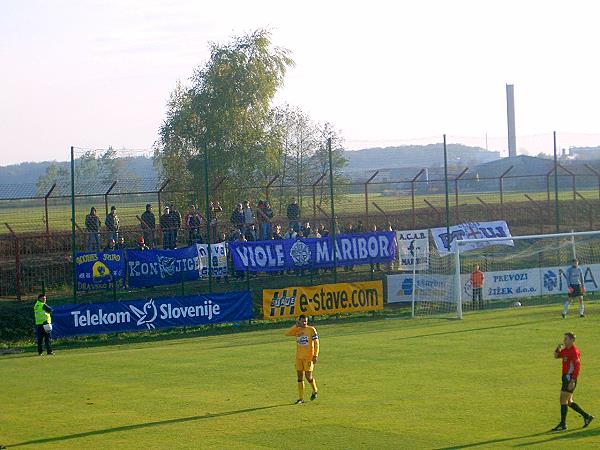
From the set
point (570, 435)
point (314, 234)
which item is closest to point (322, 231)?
point (314, 234)

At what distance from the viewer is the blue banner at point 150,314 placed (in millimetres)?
30969

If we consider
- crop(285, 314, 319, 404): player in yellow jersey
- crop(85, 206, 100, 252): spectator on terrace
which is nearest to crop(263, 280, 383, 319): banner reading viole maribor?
crop(85, 206, 100, 252): spectator on terrace

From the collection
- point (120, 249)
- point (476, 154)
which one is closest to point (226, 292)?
point (120, 249)

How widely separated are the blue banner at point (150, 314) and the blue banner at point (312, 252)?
1605 mm

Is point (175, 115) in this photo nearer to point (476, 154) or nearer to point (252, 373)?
point (476, 154)

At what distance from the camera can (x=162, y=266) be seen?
3328 cm

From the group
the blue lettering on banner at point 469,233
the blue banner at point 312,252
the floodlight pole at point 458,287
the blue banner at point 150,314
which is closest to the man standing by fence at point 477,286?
the floodlight pole at point 458,287

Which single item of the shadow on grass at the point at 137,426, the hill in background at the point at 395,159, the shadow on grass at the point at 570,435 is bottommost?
the shadow on grass at the point at 137,426

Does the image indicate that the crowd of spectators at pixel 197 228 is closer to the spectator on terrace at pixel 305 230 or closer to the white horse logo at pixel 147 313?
the spectator on terrace at pixel 305 230

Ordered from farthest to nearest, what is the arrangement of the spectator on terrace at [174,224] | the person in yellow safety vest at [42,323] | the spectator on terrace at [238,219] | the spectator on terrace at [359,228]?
the spectator on terrace at [359,228], the spectator on terrace at [238,219], the spectator on terrace at [174,224], the person in yellow safety vest at [42,323]

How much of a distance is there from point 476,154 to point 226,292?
1999 centimetres

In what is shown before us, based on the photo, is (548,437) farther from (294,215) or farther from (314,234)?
(314,234)

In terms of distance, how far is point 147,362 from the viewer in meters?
25.3

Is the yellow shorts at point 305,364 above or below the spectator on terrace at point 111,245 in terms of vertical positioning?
below
